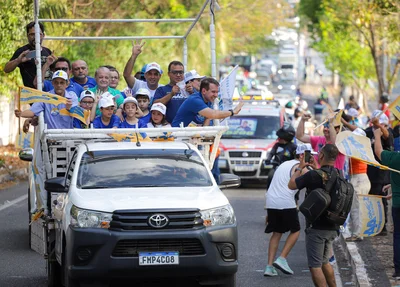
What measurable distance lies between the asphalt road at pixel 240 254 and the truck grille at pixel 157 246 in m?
2.17

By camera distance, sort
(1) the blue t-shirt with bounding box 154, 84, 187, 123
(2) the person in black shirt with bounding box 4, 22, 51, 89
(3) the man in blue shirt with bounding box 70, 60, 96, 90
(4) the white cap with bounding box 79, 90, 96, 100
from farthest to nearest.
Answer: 1. (2) the person in black shirt with bounding box 4, 22, 51, 89
2. (3) the man in blue shirt with bounding box 70, 60, 96, 90
3. (1) the blue t-shirt with bounding box 154, 84, 187, 123
4. (4) the white cap with bounding box 79, 90, 96, 100

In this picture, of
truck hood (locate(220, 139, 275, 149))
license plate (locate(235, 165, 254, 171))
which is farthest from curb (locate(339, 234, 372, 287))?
truck hood (locate(220, 139, 275, 149))

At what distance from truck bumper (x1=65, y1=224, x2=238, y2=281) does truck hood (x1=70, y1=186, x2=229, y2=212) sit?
23 cm

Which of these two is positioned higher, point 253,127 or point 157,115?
point 157,115

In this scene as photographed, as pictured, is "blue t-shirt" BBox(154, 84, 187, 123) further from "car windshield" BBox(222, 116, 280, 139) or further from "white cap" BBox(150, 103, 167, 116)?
"car windshield" BBox(222, 116, 280, 139)

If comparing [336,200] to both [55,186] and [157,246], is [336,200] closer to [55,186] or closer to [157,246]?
[157,246]

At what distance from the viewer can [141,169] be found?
984cm

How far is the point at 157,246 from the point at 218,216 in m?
0.65

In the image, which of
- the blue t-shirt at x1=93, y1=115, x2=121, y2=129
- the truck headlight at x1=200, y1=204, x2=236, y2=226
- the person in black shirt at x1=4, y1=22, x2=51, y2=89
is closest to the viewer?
the truck headlight at x1=200, y1=204, x2=236, y2=226

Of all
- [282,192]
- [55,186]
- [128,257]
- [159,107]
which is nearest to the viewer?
[128,257]

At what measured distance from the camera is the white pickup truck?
8820 mm

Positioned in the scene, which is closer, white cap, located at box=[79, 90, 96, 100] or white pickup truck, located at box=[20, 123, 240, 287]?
white pickup truck, located at box=[20, 123, 240, 287]

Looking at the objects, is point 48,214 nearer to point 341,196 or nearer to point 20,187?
point 341,196

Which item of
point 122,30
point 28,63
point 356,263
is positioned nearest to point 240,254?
point 356,263
